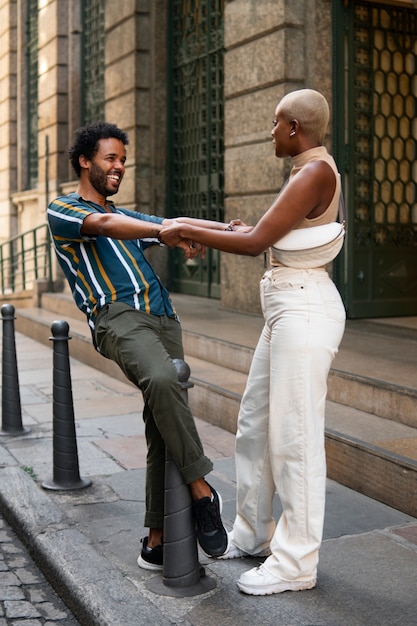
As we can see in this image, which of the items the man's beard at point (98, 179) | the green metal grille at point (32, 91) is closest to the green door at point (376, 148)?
the man's beard at point (98, 179)

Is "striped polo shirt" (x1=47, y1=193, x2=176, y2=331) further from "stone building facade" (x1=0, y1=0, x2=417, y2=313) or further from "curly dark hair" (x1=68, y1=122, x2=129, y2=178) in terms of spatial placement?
"stone building facade" (x1=0, y1=0, x2=417, y2=313)

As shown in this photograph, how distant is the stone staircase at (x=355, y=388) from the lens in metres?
4.85

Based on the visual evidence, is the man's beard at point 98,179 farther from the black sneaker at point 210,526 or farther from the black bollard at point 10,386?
the black bollard at point 10,386

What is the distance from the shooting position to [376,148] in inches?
357

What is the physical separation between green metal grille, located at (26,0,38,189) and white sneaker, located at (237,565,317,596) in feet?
56.8

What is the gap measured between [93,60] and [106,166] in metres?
12.7

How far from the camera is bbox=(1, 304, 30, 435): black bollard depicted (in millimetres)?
6541

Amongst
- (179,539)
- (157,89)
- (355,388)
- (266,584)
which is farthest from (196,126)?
(266,584)

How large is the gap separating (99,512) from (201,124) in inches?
328

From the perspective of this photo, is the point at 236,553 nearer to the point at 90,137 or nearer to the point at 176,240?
the point at 176,240

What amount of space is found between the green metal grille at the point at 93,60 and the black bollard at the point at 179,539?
12433 mm

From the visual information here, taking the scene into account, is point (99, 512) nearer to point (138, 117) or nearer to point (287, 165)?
point (287, 165)

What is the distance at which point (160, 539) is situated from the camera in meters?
4.01

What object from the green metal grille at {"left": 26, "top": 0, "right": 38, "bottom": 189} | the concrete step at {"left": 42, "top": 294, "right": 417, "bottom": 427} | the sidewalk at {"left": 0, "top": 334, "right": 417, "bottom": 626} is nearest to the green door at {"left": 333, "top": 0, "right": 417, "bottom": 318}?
the concrete step at {"left": 42, "top": 294, "right": 417, "bottom": 427}
